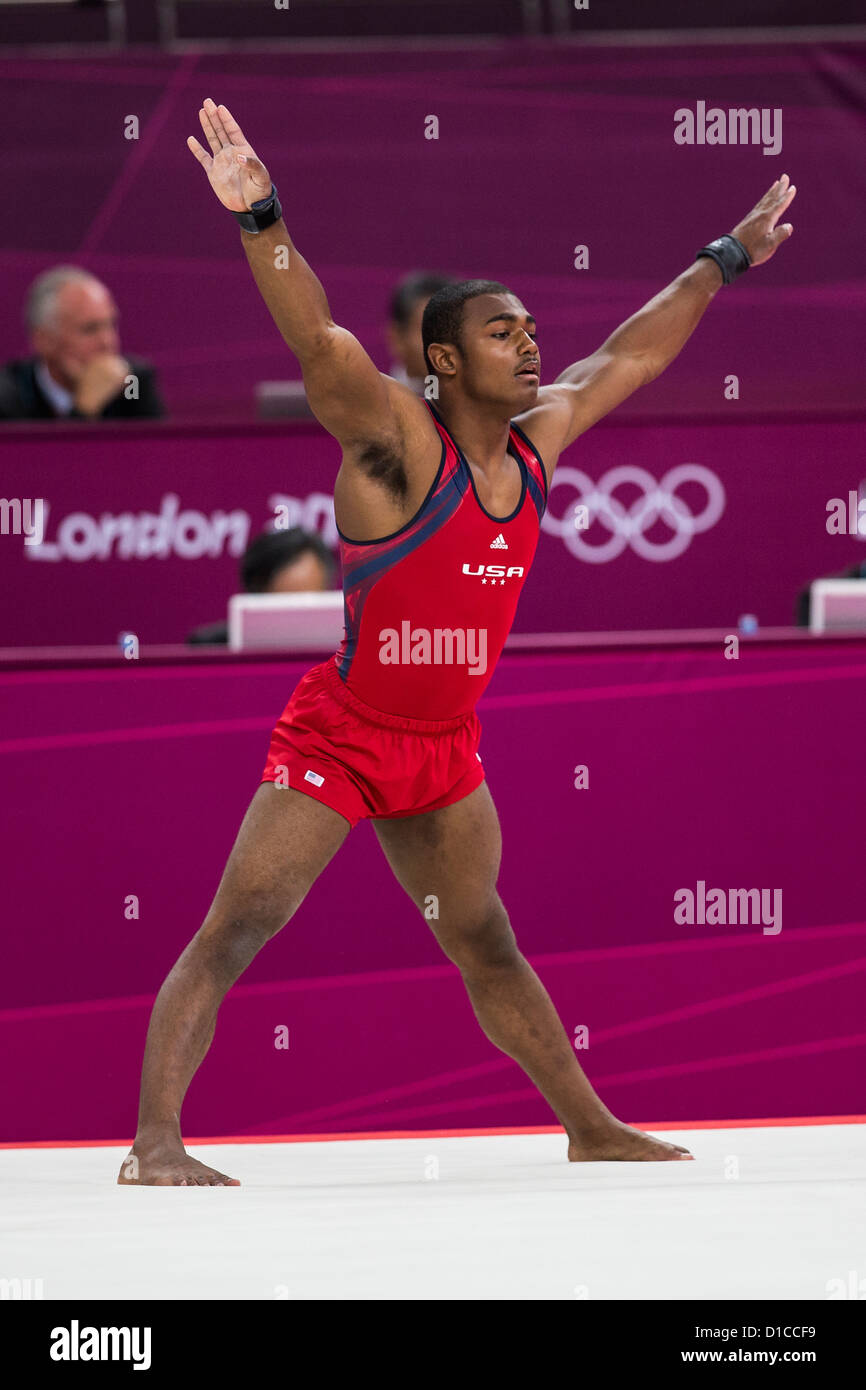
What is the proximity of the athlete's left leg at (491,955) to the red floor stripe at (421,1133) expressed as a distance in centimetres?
31

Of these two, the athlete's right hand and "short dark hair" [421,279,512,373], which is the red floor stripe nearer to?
"short dark hair" [421,279,512,373]

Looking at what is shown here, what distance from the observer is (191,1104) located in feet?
15.4

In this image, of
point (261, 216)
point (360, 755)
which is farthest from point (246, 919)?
point (261, 216)

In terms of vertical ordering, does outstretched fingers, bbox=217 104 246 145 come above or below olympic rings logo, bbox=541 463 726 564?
below

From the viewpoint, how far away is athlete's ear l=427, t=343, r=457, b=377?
3.58 metres

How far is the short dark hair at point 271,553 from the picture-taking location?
18.4ft

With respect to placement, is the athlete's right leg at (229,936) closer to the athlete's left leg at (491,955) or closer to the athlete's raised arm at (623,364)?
the athlete's left leg at (491,955)

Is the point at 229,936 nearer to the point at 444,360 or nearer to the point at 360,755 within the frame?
the point at 360,755

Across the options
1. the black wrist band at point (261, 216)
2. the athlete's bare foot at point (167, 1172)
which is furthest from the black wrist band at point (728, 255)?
the athlete's bare foot at point (167, 1172)

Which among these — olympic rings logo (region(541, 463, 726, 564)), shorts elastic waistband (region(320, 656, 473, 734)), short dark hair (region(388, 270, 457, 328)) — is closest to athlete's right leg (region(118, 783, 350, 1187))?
shorts elastic waistband (region(320, 656, 473, 734))

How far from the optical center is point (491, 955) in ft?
12.3

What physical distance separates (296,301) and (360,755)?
859 millimetres

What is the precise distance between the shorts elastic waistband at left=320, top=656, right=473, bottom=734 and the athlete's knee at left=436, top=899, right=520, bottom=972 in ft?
1.24

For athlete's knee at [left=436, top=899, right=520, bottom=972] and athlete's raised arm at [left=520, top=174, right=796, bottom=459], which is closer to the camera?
athlete's knee at [left=436, top=899, right=520, bottom=972]
